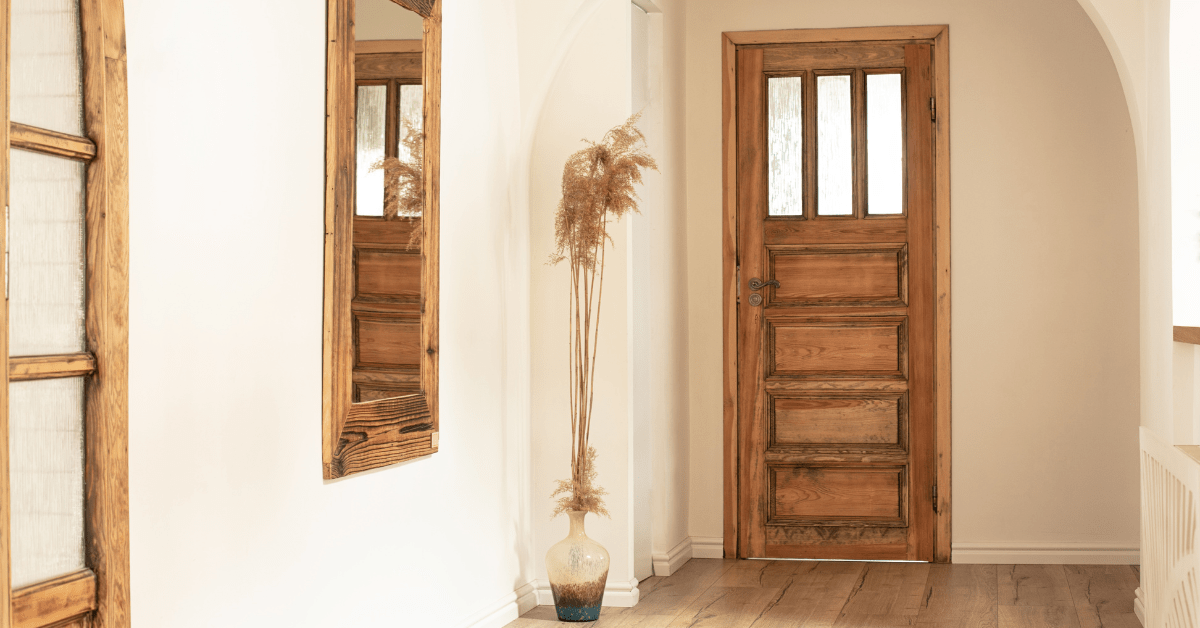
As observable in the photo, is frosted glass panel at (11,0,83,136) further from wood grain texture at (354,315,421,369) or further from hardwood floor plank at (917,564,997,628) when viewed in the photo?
hardwood floor plank at (917,564,997,628)

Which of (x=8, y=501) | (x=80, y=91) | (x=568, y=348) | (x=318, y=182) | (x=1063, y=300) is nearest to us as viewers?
(x=8, y=501)

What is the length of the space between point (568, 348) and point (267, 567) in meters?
1.80

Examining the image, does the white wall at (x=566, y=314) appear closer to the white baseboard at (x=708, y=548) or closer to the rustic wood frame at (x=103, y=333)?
the white baseboard at (x=708, y=548)

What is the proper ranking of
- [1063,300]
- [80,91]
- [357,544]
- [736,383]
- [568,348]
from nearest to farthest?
[80,91]
[357,544]
[568,348]
[1063,300]
[736,383]

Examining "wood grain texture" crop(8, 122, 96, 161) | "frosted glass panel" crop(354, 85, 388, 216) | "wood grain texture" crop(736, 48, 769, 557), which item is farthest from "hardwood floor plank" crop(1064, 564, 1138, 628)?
"wood grain texture" crop(8, 122, 96, 161)

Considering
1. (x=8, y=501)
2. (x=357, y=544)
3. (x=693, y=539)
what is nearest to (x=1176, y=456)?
(x=357, y=544)

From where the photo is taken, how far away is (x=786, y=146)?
4926 millimetres

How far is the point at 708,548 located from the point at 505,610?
1525 millimetres

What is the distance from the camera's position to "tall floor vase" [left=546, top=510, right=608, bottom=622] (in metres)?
3.68

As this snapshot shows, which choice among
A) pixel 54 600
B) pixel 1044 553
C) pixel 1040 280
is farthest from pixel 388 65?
pixel 1044 553

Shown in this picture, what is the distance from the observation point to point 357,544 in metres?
2.78

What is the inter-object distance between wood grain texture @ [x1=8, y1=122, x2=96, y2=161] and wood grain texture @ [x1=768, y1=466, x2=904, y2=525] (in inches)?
148

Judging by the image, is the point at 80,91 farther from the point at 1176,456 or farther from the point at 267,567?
the point at 1176,456

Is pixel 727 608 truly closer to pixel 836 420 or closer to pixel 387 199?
pixel 836 420
